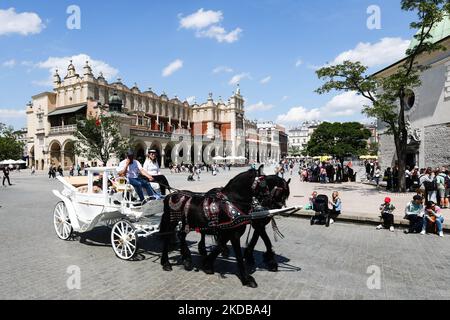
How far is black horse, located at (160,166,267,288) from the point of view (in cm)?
562

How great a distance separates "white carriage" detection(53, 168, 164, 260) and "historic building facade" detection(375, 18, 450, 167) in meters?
19.2

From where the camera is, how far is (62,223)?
27.7 ft

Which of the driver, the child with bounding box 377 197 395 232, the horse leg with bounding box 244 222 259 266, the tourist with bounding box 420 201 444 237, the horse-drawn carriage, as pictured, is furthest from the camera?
the child with bounding box 377 197 395 232

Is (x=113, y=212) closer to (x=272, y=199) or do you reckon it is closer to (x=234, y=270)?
(x=234, y=270)

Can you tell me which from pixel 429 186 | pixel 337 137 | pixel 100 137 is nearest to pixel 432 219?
pixel 429 186

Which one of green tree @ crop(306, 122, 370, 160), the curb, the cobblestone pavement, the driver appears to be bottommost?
the cobblestone pavement

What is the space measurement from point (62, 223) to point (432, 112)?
22545 millimetres

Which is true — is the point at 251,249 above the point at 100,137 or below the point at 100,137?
below

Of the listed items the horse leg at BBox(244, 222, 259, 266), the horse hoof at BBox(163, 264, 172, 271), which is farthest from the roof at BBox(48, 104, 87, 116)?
the horse leg at BBox(244, 222, 259, 266)

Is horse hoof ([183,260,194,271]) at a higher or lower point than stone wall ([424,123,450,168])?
lower

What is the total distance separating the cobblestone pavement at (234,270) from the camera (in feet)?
16.4

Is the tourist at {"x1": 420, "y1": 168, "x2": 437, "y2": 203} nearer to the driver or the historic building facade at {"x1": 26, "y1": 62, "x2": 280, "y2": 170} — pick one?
the driver

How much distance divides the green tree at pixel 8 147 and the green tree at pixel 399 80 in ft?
201

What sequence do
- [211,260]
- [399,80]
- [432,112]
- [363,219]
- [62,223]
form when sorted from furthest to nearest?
[432,112] → [399,80] → [363,219] → [62,223] → [211,260]
